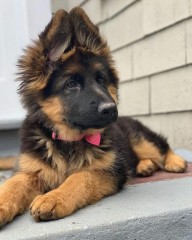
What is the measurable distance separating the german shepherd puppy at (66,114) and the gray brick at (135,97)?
2.18 m

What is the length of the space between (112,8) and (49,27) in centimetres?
318

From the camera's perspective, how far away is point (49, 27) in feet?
10.1

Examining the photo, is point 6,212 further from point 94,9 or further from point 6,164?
point 94,9

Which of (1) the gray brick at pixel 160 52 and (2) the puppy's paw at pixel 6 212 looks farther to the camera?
(1) the gray brick at pixel 160 52

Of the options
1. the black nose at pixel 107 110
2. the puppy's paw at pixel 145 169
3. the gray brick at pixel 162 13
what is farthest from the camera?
the gray brick at pixel 162 13

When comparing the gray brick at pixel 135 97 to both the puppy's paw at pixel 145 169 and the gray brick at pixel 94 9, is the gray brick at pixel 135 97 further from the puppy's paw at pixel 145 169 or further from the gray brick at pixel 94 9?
the puppy's paw at pixel 145 169

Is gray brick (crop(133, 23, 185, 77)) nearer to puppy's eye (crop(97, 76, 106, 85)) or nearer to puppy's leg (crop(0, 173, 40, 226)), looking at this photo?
puppy's eye (crop(97, 76, 106, 85))

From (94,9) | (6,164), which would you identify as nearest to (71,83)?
(6,164)

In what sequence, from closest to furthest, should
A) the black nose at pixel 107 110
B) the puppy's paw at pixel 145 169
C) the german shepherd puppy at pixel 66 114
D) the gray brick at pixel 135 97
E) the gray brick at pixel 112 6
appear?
1. the black nose at pixel 107 110
2. the german shepherd puppy at pixel 66 114
3. the puppy's paw at pixel 145 169
4. the gray brick at pixel 135 97
5. the gray brick at pixel 112 6

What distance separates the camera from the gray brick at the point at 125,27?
544cm

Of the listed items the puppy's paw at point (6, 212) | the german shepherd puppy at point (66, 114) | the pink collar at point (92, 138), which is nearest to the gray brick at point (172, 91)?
the german shepherd puppy at point (66, 114)

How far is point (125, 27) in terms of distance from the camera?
5.82 metres

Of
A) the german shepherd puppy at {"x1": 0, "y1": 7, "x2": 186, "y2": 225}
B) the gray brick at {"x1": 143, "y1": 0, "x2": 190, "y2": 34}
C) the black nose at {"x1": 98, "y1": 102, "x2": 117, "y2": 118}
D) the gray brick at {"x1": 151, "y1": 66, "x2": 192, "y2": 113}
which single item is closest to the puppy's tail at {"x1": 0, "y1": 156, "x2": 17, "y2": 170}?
the german shepherd puppy at {"x1": 0, "y1": 7, "x2": 186, "y2": 225}

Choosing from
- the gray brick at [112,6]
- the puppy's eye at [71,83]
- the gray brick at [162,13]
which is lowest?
the puppy's eye at [71,83]
